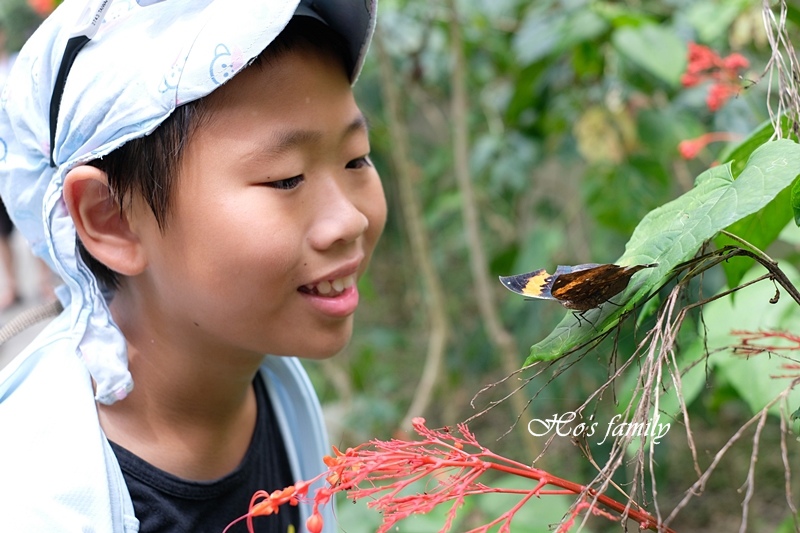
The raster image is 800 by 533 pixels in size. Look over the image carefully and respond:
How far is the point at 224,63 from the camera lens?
2.24 feet

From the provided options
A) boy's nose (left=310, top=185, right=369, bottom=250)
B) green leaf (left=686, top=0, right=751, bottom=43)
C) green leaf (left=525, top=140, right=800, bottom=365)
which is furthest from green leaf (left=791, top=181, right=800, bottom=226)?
green leaf (left=686, top=0, right=751, bottom=43)

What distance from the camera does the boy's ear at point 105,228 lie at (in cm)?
76

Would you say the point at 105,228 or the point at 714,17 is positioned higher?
the point at 714,17

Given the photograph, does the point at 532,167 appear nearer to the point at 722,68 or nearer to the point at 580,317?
the point at 722,68

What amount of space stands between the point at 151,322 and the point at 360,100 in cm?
156

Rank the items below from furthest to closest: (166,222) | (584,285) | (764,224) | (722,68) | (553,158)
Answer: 1. (553,158)
2. (722,68)
3. (166,222)
4. (764,224)
5. (584,285)

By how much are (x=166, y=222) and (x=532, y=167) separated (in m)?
1.35

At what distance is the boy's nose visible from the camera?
71 cm

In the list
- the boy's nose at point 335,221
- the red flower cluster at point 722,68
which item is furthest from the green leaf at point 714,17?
the boy's nose at point 335,221

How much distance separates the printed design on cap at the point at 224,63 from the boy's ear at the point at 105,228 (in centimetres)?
15

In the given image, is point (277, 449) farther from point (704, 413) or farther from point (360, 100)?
point (360, 100)

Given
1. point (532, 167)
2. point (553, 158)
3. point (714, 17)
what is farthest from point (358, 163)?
point (553, 158)

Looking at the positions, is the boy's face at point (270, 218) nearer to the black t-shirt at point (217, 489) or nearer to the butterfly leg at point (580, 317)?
the black t-shirt at point (217, 489)

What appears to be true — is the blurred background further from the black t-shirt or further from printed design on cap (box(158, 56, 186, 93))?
printed design on cap (box(158, 56, 186, 93))
